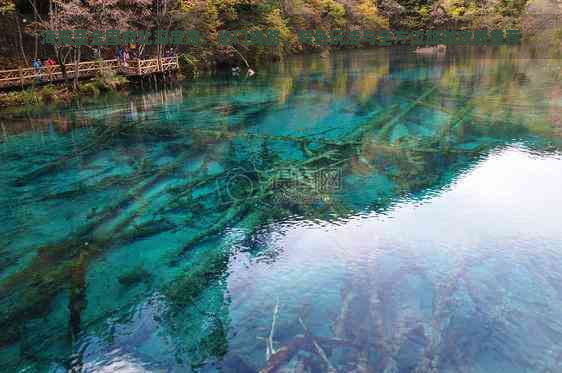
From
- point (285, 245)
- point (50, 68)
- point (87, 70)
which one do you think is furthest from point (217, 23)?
point (285, 245)

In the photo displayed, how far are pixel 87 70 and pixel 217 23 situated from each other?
A: 10.5m

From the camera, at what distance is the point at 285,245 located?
8844 millimetres

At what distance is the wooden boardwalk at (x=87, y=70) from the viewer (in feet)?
73.9

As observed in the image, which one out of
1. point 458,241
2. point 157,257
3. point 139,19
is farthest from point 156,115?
point 458,241

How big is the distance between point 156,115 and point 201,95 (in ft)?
18.0

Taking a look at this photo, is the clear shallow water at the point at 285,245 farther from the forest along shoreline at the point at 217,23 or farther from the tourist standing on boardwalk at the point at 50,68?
the forest along shoreline at the point at 217,23

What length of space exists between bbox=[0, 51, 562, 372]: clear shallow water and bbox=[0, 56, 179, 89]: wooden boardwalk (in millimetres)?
5935

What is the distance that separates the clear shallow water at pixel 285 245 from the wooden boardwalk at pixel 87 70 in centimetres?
594

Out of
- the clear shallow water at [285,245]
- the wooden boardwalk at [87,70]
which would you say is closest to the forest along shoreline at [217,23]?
the wooden boardwalk at [87,70]

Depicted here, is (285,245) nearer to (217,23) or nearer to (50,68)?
(50,68)

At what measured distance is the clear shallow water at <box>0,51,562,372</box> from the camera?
6.23m

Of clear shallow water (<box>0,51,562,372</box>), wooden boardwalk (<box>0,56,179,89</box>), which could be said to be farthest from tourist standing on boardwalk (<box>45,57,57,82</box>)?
clear shallow water (<box>0,51,562,372</box>)

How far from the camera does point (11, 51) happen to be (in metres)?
25.0

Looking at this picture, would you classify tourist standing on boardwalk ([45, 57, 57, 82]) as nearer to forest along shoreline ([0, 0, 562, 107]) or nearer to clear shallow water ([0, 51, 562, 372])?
forest along shoreline ([0, 0, 562, 107])
